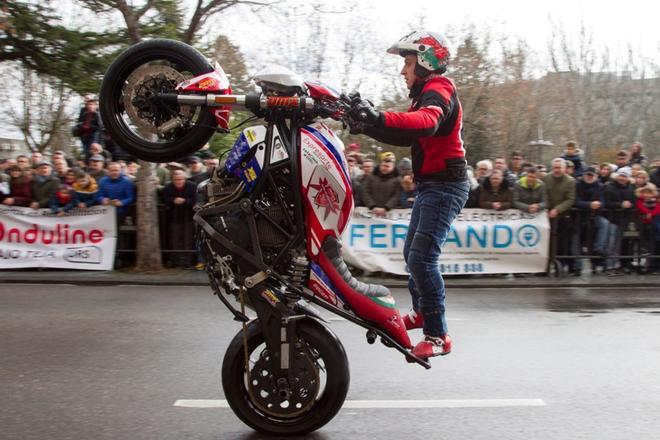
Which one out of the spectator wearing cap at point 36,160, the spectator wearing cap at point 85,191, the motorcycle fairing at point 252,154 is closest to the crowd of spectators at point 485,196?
the spectator wearing cap at point 85,191

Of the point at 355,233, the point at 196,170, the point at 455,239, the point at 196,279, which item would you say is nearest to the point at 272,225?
the point at 196,279

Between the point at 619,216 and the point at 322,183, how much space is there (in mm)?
A: 8308

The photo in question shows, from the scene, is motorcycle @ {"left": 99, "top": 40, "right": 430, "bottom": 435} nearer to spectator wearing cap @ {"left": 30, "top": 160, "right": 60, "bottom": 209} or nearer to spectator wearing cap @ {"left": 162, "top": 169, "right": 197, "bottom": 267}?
spectator wearing cap @ {"left": 162, "top": 169, "right": 197, "bottom": 267}

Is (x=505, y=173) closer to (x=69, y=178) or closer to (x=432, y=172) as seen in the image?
(x=69, y=178)

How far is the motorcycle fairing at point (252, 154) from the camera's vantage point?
3.79 meters

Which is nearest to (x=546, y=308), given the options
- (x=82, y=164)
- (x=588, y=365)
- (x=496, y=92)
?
(x=588, y=365)

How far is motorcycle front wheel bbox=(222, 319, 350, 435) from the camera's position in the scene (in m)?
3.89

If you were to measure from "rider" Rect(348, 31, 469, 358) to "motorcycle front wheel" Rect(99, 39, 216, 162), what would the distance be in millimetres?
1103

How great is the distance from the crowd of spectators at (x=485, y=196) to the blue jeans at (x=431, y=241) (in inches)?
243

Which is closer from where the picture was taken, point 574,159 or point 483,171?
point 483,171

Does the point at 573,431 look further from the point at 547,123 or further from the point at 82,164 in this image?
the point at 547,123

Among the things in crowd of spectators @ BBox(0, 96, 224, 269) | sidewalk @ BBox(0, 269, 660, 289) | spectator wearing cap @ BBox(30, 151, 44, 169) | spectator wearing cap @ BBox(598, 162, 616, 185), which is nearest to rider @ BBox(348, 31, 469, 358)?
sidewalk @ BBox(0, 269, 660, 289)

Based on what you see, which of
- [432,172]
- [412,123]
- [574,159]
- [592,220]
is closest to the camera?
[412,123]

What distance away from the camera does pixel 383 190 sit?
10531mm
